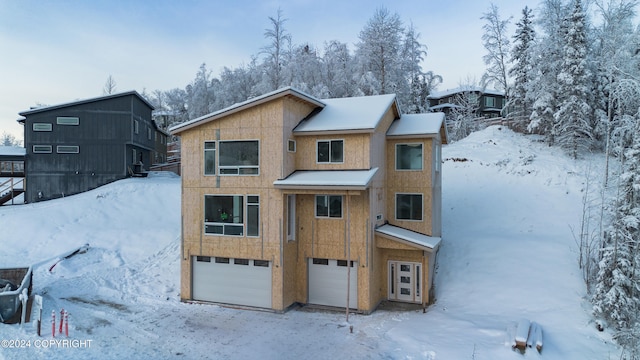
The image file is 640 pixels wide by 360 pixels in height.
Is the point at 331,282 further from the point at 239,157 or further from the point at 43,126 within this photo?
the point at 43,126

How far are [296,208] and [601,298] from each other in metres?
10.8

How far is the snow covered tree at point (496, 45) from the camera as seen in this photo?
3712cm

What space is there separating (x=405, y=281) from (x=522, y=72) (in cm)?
2561

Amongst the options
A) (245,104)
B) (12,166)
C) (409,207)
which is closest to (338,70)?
(409,207)

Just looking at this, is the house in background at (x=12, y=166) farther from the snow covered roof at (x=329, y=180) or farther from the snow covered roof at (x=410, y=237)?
the snow covered roof at (x=410, y=237)

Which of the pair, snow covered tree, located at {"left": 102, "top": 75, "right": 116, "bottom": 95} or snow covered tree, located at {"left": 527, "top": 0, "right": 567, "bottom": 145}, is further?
snow covered tree, located at {"left": 102, "top": 75, "right": 116, "bottom": 95}

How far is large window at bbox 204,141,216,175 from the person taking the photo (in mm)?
15727

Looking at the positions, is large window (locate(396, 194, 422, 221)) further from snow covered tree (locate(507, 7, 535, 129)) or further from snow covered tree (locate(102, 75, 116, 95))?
snow covered tree (locate(102, 75, 116, 95))

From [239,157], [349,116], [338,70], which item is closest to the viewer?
[239,157]

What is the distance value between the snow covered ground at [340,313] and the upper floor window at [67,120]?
5.47 metres

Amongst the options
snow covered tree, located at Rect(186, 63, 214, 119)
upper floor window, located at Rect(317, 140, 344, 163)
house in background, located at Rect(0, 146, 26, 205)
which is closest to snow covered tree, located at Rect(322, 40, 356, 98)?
snow covered tree, located at Rect(186, 63, 214, 119)

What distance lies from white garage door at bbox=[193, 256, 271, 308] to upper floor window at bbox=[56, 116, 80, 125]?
63.2ft

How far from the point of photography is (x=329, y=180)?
13.9 meters

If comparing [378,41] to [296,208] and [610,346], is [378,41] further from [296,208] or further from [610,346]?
[610,346]
